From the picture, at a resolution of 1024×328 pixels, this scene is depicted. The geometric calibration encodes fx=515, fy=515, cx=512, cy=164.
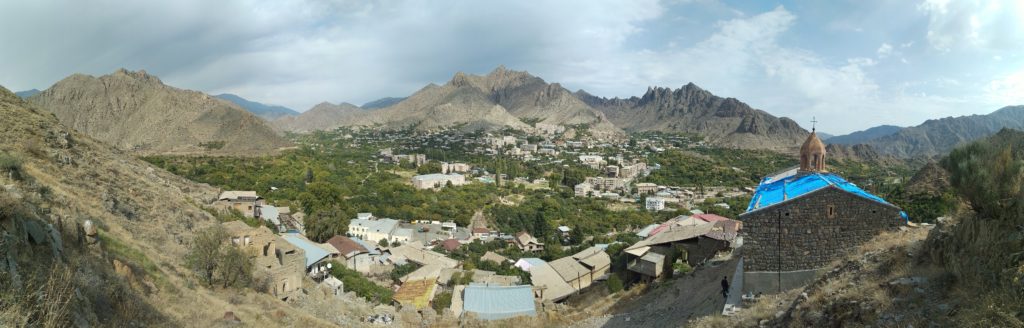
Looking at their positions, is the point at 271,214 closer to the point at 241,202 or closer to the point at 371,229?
the point at 241,202

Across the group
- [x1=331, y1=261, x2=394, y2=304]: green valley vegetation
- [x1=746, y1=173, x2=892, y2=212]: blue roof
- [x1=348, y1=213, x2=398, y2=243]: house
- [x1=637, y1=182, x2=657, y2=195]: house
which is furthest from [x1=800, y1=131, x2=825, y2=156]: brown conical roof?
[x1=637, y1=182, x2=657, y2=195]: house

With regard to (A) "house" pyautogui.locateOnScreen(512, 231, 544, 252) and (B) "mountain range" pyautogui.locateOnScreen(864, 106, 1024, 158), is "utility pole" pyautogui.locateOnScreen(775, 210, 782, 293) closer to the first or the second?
(A) "house" pyautogui.locateOnScreen(512, 231, 544, 252)

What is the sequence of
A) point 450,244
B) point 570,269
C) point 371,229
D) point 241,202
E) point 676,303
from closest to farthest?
point 676,303 < point 570,269 < point 241,202 < point 450,244 < point 371,229

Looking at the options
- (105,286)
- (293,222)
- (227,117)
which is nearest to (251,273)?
(105,286)

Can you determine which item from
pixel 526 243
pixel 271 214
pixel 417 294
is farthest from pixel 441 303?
pixel 526 243

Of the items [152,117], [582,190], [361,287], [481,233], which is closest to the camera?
[361,287]

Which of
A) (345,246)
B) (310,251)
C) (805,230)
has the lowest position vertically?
(345,246)

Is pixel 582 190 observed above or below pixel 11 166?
below
